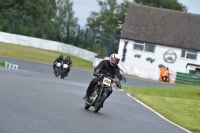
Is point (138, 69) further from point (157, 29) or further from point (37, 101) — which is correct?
point (37, 101)

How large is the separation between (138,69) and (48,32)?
1387cm

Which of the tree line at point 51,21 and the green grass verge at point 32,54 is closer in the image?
the green grass verge at point 32,54

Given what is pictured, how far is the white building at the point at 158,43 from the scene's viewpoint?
73000 mm

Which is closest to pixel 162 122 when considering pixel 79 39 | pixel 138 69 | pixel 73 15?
pixel 138 69

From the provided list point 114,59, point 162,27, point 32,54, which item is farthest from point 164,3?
point 114,59

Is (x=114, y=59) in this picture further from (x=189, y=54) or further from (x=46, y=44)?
(x=189, y=54)

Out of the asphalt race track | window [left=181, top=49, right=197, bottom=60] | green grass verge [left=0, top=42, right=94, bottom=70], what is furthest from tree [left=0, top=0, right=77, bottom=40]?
the asphalt race track

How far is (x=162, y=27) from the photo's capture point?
7475 centimetres

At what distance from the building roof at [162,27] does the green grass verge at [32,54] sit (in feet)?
25.8

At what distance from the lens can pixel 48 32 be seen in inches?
2938

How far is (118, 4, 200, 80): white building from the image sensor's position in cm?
7300

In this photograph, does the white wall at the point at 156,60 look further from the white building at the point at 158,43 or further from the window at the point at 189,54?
the window at the point at 189,54

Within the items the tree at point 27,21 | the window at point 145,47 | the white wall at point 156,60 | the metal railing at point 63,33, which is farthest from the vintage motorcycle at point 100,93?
the window at point 145,47

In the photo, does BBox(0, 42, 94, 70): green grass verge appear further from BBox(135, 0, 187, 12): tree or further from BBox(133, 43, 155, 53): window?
BBox(135, 0, 187, 12): tree
